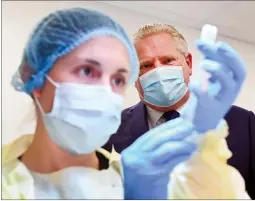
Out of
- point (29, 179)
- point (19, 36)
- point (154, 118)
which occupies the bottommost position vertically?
point (154, 118)

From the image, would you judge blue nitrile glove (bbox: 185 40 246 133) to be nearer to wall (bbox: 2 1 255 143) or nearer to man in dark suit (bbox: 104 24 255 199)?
wall (bbox: 2 1 255 143)

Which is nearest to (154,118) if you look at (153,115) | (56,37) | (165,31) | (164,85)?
(153,115)

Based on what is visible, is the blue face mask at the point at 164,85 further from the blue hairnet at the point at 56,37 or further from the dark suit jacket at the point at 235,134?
the blue hairnet at the point at 56,37

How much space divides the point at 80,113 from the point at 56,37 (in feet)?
0.65

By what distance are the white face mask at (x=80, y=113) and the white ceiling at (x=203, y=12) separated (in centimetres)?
22

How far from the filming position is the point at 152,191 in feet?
3.06

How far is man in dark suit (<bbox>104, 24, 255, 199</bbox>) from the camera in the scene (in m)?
1.23

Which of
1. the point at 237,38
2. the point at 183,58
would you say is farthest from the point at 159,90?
the point at 237,38

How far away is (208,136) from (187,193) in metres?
0.14

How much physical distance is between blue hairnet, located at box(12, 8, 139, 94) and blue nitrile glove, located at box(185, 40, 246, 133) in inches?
8.8

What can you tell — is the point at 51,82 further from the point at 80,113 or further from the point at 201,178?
the point at 201,178

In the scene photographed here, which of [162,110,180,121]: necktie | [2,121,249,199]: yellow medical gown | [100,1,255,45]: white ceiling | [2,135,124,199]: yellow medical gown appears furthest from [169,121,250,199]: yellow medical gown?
[162,110,180,121]: necktie

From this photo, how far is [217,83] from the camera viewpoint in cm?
88

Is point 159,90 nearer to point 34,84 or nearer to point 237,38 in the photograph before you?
point 237,38
